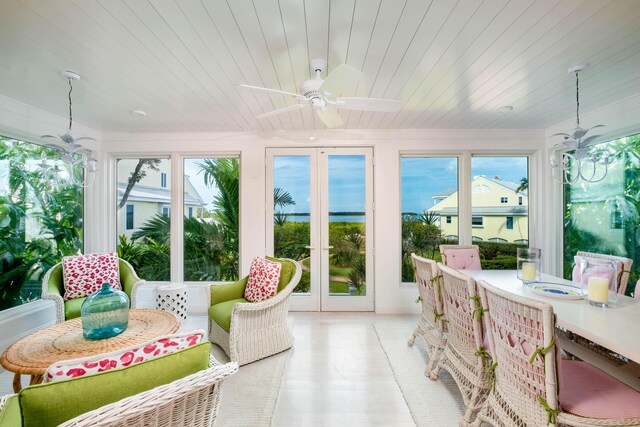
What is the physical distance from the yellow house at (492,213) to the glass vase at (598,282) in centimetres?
169

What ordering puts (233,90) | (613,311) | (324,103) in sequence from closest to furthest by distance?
(613,311)
(324,103)
(233,90)

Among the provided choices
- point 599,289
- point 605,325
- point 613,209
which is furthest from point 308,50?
point 613,209

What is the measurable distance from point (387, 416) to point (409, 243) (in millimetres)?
2373

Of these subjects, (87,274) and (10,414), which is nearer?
(10,414)

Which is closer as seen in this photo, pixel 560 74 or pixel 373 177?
pixel 560 74

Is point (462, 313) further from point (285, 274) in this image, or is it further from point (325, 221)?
point (325, 221)

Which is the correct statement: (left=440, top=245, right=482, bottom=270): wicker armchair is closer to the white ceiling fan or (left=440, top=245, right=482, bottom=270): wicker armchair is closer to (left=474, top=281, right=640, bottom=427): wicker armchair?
(left=474, top=281, right=640, bottom=427): wicker armchair

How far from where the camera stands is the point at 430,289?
227 cm

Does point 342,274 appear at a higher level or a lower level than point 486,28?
lower

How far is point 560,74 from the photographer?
2154 millimetres

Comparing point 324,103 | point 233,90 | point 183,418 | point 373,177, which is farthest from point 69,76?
point 373,177

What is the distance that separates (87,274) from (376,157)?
3.60m

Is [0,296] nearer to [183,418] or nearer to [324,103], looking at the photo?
[183,418]

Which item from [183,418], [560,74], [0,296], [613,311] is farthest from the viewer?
[0,296]
